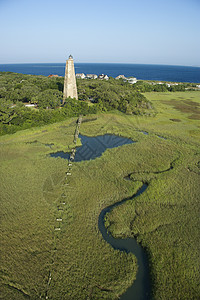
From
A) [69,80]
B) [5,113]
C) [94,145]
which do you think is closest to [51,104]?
[69,80]

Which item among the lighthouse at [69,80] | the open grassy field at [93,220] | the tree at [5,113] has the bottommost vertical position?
the open grassy field at [93,220]

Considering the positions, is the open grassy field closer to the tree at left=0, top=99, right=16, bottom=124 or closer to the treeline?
the tree at left=0, top=99, right=16, bottom=124

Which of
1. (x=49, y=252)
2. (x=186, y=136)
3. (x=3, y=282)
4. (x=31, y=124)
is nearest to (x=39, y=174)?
(x=49, y=252)

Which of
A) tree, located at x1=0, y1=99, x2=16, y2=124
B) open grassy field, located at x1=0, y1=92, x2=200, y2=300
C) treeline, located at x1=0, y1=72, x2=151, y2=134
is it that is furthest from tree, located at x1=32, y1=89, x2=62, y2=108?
open grassy field, located at x1=0, y1=92, x2=200, y2=300

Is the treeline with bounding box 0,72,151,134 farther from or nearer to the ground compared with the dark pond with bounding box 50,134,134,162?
farther from the ground

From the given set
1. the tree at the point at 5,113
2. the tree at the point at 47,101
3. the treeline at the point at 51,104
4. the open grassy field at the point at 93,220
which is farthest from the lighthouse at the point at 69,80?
the open grassy field at the point at 93,220

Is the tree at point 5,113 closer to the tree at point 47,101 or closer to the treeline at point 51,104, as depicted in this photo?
the treeline at point 51,104
